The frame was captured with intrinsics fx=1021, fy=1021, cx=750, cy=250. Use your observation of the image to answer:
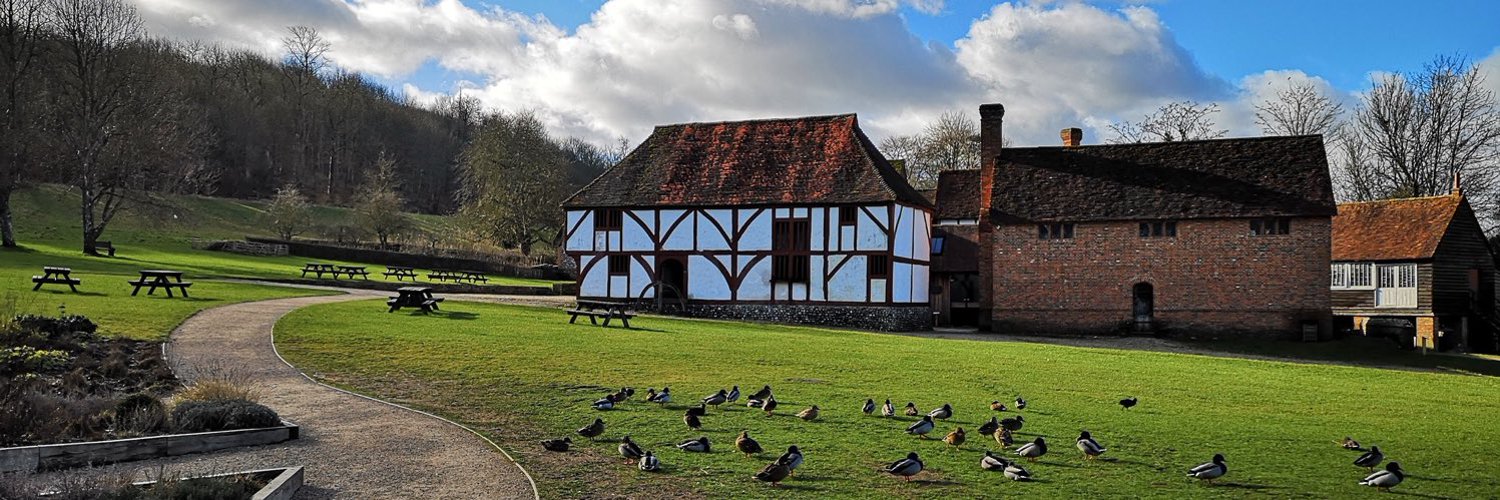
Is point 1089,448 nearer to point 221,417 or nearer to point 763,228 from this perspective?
point 221,417

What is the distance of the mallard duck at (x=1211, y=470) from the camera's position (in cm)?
991

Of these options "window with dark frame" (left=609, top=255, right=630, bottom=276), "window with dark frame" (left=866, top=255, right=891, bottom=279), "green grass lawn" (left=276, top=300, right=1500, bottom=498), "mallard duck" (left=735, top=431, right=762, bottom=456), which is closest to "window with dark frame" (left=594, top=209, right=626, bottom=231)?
"window with dark frame" (left=609, top=255, right=630, bottom=276)

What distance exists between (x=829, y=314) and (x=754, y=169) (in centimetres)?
652

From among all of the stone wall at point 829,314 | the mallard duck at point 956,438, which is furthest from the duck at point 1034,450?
the stone wall at point 829,314

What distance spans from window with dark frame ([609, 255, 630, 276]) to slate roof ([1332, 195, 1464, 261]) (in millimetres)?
27364

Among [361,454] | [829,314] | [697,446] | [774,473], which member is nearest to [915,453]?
[774,473]

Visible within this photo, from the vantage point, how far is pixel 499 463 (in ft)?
35.4

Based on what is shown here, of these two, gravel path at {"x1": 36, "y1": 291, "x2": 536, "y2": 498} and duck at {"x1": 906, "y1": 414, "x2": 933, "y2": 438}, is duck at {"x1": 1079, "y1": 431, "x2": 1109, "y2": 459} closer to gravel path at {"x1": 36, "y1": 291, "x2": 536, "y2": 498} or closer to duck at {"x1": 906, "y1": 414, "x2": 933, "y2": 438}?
duck at {"x1": 906, "y1": 414, "x2": 933, "y2": 438}

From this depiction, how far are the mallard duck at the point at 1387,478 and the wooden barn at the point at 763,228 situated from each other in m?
25.7

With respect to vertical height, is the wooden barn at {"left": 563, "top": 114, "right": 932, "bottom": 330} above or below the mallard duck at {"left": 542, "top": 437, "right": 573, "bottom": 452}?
above

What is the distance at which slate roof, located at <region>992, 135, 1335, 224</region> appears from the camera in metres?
33.7

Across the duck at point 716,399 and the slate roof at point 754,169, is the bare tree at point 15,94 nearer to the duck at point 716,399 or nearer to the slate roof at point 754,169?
the slate roof at point 754,169

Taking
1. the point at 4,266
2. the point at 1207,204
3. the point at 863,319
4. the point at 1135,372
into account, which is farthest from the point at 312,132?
the point at 1135,372

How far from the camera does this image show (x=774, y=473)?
9.64 m
